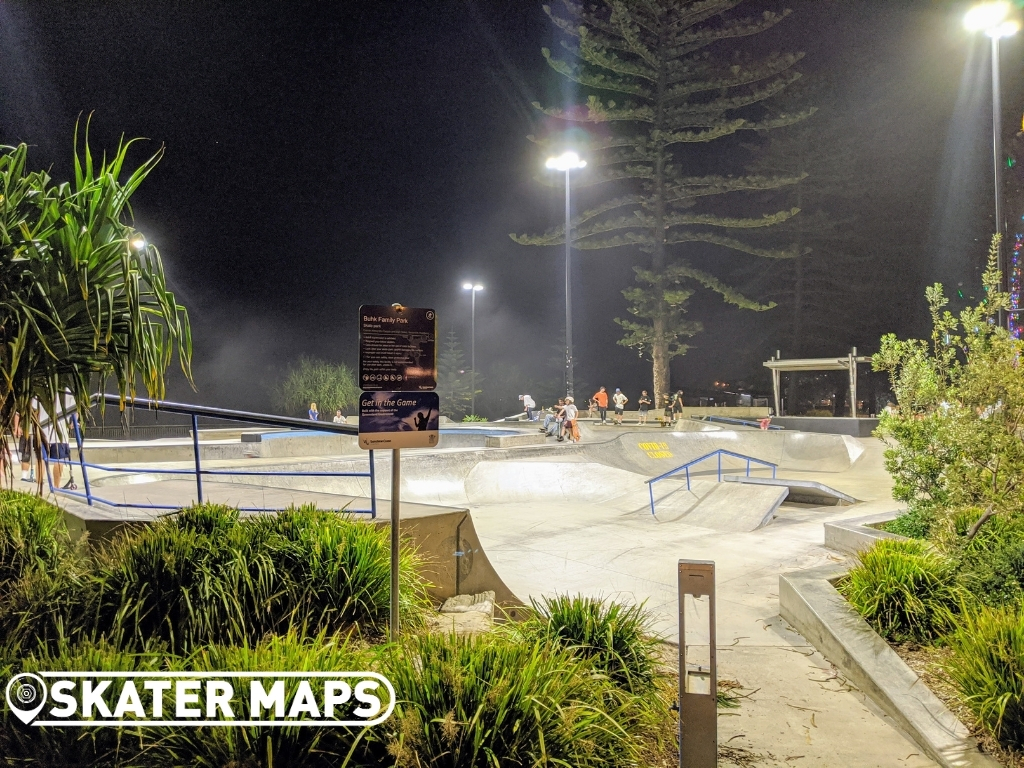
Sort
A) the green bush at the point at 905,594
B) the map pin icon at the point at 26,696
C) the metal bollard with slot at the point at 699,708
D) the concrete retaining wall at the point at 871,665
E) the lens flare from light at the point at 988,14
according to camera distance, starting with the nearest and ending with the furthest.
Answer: the map pin icon at the point at 26,696
the metal bollard with slot at the point at 699,708
the concrete retaining wall at the point at 871,665
the green bush at the point at 905,594
the lens flare from light at the point at 988,14

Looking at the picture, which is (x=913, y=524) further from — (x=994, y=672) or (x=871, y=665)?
(x=994, y=672)

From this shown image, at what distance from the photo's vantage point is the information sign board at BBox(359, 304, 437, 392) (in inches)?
138

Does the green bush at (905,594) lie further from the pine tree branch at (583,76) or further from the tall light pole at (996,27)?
the pine tree branch at (583,76)

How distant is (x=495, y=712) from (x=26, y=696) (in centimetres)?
202

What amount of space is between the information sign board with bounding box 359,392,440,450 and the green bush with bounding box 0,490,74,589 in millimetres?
2456

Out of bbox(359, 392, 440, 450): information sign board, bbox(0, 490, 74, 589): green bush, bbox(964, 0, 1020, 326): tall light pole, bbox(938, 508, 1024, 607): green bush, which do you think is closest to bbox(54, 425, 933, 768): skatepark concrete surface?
bbox(0, 490, 74, 589): green bush

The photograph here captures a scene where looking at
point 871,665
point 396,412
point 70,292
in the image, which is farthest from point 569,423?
point 70,292

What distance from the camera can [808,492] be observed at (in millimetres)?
13195

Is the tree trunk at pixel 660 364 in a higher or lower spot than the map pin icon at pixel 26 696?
higher

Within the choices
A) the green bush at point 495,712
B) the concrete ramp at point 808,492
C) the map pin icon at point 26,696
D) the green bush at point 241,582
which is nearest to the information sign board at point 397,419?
the green bush at point 241,582

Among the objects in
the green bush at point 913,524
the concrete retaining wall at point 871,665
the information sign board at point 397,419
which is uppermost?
the information sign board at point 397,419

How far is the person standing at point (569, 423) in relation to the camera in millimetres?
19516

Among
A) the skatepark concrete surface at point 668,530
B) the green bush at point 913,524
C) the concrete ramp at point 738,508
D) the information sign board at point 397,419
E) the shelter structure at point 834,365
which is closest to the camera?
the information sign board at point 397,419

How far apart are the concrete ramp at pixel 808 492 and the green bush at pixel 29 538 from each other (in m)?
10.9
